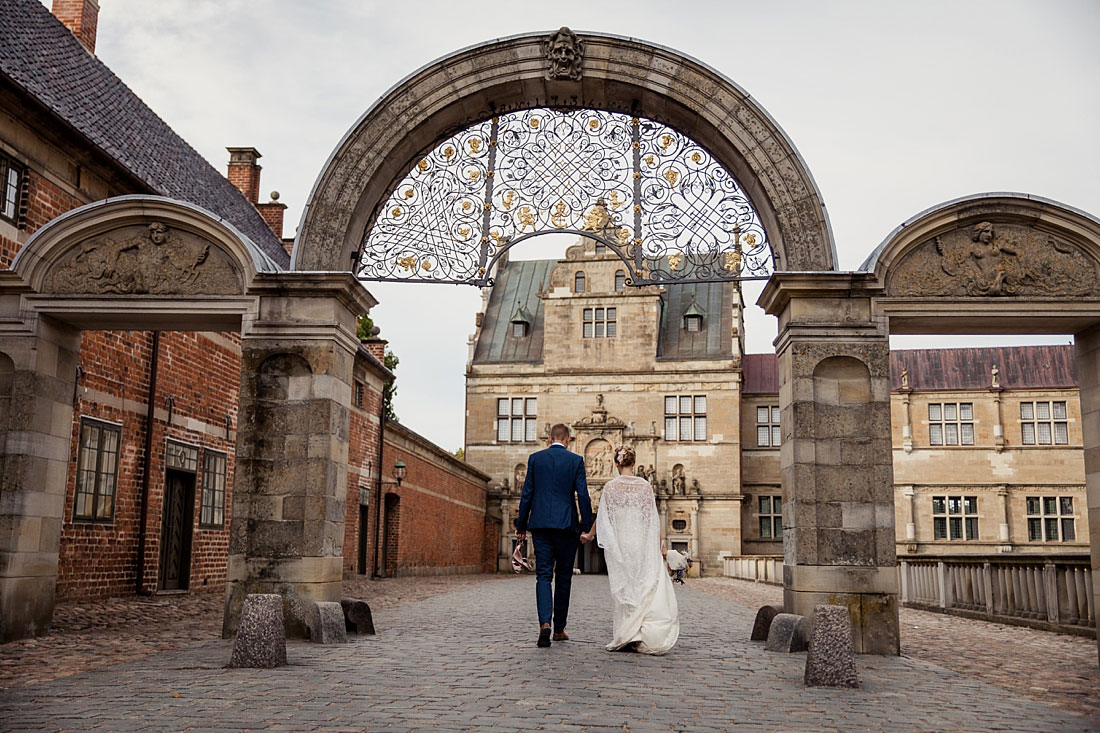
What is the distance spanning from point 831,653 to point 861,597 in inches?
93.8

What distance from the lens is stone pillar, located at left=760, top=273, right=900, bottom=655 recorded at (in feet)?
28.2

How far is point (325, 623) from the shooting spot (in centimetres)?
859

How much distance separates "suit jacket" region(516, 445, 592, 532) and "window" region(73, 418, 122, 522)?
7862mm

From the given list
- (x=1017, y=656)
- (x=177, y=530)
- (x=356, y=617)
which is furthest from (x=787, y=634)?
(x=177, y=530)

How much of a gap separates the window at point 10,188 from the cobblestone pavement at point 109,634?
4846 millimetres

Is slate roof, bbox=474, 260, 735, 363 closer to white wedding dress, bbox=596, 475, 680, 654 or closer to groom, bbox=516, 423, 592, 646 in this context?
white wedding dress, bbox=596, 475, 680, 654

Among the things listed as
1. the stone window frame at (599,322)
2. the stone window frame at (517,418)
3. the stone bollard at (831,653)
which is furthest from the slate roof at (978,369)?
the stone bollard at (831,653)

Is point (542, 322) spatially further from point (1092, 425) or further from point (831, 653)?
point (831, 653)

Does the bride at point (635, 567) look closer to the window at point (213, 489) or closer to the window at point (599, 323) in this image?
the window at point (213, 489)

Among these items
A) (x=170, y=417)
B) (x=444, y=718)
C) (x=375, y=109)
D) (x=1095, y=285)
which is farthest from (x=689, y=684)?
(x=170, y=417)

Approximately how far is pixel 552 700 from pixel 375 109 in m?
6.25

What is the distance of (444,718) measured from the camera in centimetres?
497

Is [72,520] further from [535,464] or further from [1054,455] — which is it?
[1054,455]

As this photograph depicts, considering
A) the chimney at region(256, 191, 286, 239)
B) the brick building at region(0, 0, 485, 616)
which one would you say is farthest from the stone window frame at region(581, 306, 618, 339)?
the brick building at region(0, 0, 485, 616)
